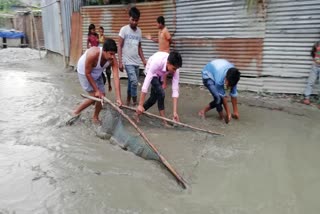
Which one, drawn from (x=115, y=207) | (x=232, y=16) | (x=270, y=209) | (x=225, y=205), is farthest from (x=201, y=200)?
(x=232, y=16)

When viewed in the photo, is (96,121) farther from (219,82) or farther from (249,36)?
(249,36)

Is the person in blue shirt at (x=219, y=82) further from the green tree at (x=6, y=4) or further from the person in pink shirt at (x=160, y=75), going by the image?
the green tree at (x=6, y=4)

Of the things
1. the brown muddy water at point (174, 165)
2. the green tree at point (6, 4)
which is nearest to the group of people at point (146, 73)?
the brown muddy water at point (174, 165)

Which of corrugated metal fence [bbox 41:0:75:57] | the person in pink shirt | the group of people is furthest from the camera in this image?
corrugated metal fence [bbox 41:0:75:57]

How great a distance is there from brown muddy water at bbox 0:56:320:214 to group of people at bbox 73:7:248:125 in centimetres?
35

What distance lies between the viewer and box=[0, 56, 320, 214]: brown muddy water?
9.32ft

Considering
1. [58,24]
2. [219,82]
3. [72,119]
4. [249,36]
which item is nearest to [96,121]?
[72,119]

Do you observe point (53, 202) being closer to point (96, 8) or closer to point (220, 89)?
point (220, 89)

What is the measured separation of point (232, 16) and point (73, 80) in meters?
5.10

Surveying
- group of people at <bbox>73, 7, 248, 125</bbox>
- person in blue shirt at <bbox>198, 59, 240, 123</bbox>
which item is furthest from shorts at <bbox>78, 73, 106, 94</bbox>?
person in blue shirt at <bbox>198, 59, 240, 123</bbox>

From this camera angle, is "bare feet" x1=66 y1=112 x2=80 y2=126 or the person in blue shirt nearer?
the person in blue shirt

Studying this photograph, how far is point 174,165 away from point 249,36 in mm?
3743

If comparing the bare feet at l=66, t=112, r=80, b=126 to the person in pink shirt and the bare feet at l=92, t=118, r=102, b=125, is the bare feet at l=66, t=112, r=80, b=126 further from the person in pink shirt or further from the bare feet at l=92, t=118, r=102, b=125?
the person in pink shirt

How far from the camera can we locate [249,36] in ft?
20.9
